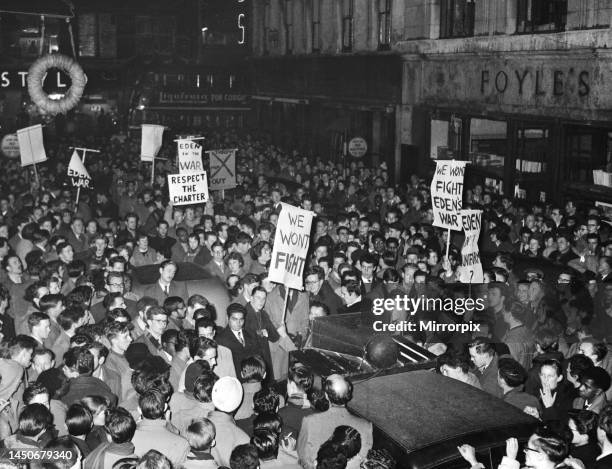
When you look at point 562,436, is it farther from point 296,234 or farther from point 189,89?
point 189,89

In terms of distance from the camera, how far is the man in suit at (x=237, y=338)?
853cm

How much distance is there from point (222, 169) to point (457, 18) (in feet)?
27.0

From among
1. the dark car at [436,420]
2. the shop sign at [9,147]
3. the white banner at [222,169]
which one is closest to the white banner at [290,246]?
the dark car at [436,420]

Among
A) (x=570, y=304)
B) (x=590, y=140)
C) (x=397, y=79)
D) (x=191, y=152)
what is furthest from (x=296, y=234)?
(x=397, y=79)

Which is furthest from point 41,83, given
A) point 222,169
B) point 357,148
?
point 357,148

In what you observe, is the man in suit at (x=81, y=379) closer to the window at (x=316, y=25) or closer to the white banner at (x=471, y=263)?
the white banner at (x=471, y=263)

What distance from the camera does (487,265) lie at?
12.1 metres

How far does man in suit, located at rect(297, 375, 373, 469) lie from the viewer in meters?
6.11

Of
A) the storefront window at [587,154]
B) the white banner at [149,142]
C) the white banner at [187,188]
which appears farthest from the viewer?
the white banner at [149,142]

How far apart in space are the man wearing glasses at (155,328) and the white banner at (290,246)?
1.57 m

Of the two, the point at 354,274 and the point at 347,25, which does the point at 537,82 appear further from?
the point at 347,25

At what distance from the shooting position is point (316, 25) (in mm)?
32938

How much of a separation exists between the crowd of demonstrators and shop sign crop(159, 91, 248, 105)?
37.2 feet

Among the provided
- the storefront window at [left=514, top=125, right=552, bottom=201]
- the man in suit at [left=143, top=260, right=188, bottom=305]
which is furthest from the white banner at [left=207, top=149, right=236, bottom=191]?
the man in suit at [left=143, top=260, right=188, bottom=305]
